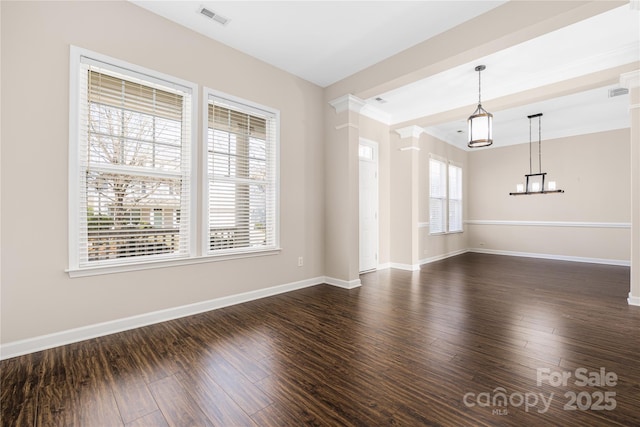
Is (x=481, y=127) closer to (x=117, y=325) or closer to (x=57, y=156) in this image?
(x=57, y=156)

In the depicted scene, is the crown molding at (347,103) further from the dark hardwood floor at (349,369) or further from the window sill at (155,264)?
the dark hardwood floor at (349,369)

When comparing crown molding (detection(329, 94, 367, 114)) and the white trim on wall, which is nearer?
crown molding (detection(329, 94, 367, 114))

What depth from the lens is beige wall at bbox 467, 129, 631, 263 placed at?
6230 mm

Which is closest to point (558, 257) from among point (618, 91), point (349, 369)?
point (618, 91)

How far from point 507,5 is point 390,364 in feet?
11.1

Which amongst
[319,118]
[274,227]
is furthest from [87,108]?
[319,118]

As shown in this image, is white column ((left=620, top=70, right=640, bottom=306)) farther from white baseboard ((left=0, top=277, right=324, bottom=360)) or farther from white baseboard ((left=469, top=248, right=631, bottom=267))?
white baseboard ((left=0, top=277, right=324, bottom=360))

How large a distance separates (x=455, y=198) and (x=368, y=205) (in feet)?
12.2

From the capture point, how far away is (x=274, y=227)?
12.9 ft

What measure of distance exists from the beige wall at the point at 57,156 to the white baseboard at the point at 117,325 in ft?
0.15

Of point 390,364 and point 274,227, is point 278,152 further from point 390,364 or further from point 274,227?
point 390,364

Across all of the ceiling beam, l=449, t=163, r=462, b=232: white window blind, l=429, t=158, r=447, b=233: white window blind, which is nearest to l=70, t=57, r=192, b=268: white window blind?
the ceiling beam

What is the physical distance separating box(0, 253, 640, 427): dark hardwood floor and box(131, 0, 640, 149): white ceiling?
3.01 meters

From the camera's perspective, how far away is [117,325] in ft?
8.74
